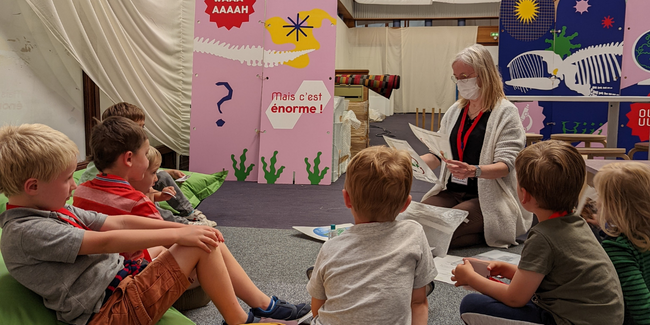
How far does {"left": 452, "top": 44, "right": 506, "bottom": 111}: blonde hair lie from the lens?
2.52m

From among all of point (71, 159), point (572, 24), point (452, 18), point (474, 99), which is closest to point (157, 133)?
point (474, 99)

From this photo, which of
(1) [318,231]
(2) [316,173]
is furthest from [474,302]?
(2) [316,173]

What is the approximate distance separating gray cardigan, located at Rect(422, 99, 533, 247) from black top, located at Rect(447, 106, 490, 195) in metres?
0.06

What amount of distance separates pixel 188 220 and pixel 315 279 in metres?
1.68

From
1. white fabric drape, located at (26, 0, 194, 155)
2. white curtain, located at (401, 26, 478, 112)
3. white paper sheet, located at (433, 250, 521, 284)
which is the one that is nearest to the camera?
white paper sheet, located at (433, 250, 521, 284)

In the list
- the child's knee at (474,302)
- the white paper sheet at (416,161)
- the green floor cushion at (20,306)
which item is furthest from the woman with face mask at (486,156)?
the green floor cushion at (20,306)

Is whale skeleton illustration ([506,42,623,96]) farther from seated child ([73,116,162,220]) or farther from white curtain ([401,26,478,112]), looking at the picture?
white curtain ([401,26,478,112])

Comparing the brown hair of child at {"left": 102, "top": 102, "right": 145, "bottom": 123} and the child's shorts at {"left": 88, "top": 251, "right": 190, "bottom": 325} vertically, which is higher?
the brown hair of child at {"left": 102, "top": 102, "right": 145, "bottom": 123}

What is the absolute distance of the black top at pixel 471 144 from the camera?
2590 mm

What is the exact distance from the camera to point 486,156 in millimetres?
2514

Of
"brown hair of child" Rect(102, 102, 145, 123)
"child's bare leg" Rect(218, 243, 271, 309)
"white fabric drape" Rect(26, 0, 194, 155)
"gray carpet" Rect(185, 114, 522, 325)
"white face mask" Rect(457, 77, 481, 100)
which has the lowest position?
"gray carpet" Rect(185, 114, 522, 325)

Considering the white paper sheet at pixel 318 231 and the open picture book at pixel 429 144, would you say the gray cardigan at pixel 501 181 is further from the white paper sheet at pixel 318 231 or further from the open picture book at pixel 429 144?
the white paper sheet at pixel 318 231

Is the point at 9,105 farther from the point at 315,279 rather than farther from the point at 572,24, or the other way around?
the point at 572,24

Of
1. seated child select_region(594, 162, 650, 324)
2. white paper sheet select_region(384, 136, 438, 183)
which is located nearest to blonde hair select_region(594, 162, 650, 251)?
seated child select_region(594, 162, 650, 324)
